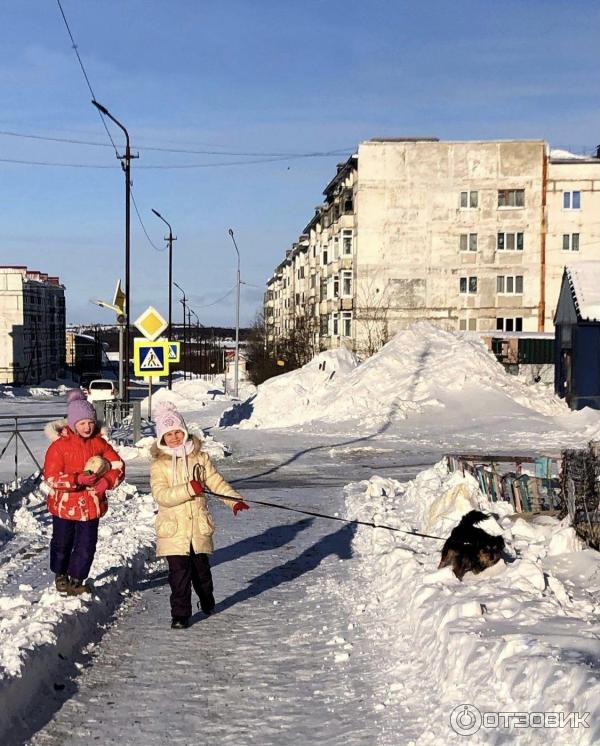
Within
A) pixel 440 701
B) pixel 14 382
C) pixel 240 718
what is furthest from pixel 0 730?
pixel 14 382

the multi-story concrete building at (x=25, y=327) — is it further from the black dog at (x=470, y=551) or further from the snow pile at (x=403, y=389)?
the black dog at (x=470, y=551)

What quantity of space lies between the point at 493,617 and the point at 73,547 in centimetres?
322

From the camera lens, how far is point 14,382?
90.8m

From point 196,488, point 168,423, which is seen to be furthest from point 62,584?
point 168,423

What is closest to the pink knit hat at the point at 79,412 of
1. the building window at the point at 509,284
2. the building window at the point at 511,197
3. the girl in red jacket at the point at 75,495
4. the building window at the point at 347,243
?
the girl in red jacket at the point at 75,495

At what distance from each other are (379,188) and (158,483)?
49.6 meters

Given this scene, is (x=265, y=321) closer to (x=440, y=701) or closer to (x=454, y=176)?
(x=454, y=176)

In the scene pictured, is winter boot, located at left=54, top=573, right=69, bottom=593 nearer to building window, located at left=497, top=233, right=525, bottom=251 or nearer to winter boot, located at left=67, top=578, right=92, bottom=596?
winter boot, located at left=67, top=578, right=92, bottom=596

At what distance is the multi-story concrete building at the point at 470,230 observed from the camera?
2136 inches

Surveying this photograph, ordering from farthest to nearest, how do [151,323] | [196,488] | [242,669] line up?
1. [151,323]
2. [196,488]
3. [242,669]

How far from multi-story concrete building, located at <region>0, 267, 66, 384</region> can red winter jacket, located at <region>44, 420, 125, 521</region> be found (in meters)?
88.1

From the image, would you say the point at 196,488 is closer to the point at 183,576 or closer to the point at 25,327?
the point at 183,576

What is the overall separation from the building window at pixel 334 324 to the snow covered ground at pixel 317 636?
44.7m

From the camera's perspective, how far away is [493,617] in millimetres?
5918
